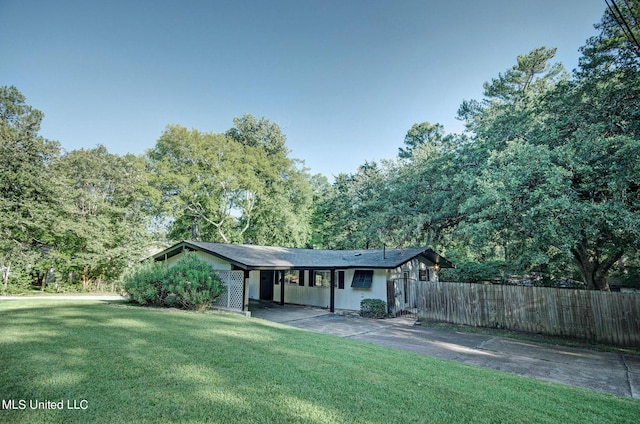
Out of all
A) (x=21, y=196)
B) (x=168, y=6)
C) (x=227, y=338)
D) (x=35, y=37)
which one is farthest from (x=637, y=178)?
(x=21, y=196)

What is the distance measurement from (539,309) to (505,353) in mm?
3411

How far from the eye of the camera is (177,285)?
36.4ft

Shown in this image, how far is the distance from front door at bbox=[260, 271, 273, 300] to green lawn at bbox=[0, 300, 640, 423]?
40.0ft

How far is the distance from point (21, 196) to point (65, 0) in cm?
1404

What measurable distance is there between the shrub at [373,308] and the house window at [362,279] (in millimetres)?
1074

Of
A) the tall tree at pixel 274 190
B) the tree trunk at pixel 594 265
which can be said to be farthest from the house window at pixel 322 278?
the tree trunk at pixel 594 265

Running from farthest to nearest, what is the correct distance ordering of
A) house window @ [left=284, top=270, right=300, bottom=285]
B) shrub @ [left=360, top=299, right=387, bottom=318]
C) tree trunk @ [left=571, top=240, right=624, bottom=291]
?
house window @ [left=284, top=270, right=300, bottom=285] → shrub @ [left=360, top=299, right=387, bottom=318] → tree trunk @ [left=571, top=240, right=624, bottom=291]

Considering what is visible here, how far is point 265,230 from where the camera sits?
26766 mm

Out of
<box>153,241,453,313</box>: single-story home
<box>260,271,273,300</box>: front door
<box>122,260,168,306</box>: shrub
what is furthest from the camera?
<box>260,271,273,300</box>: front door

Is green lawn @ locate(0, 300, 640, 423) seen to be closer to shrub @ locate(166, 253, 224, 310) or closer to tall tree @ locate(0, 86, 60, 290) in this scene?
shrub @ locate(166, 253, 224, 310)

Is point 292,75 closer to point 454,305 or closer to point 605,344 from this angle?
point 454,305

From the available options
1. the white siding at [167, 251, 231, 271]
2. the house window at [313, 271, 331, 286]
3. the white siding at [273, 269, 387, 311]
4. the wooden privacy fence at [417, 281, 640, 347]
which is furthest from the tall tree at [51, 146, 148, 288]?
the wooden privacy fence at [417, 281, 640, 347]

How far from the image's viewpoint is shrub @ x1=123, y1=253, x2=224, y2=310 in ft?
36.2

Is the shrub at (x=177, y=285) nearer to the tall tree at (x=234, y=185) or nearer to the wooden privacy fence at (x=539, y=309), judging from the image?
the wooden privacy fence at (x=539, y=309)
